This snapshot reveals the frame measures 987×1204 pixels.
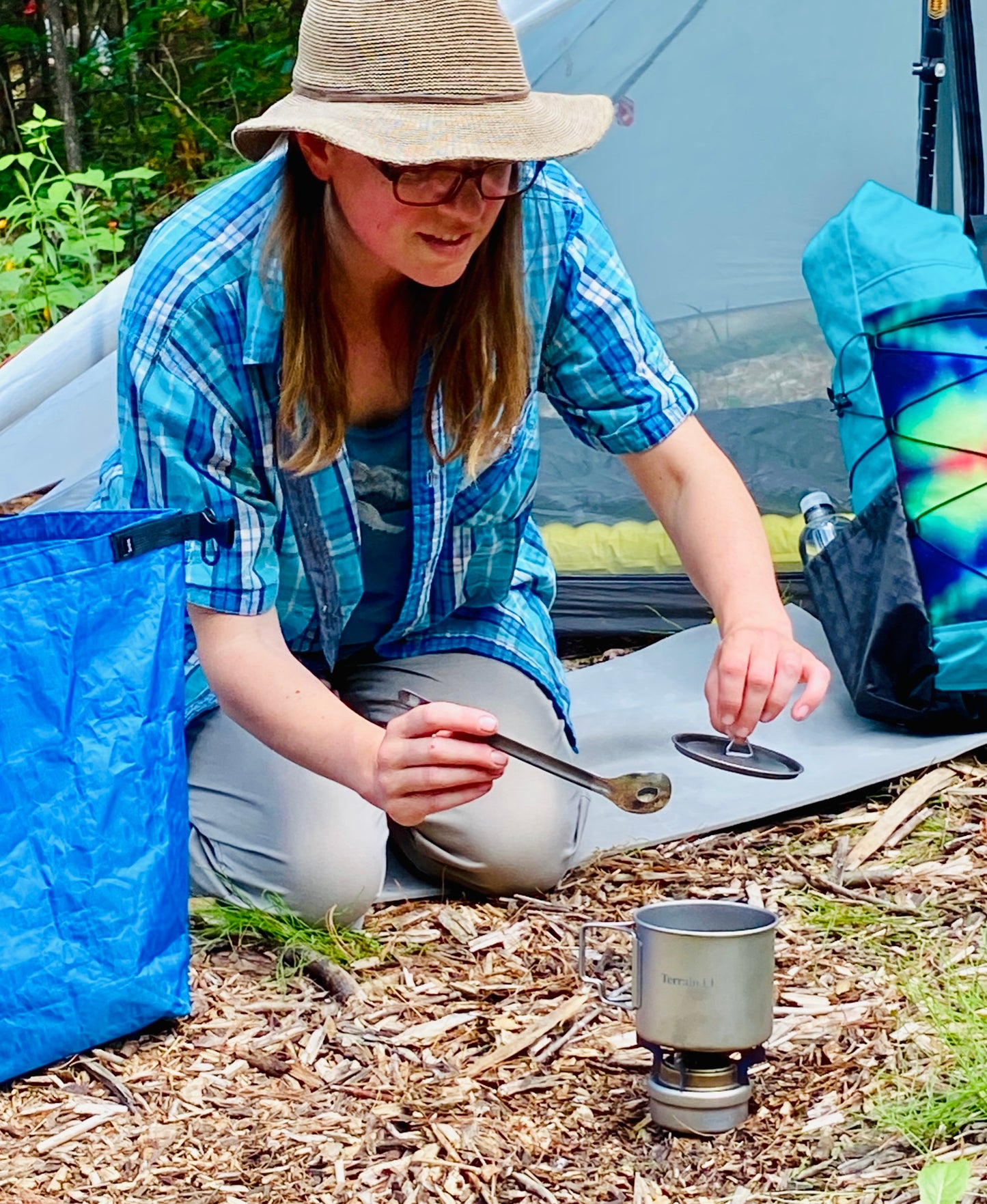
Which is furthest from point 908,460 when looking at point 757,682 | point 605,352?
point 757,682

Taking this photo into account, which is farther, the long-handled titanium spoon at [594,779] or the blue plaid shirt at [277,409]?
the blue plaid shirt at [277,409]

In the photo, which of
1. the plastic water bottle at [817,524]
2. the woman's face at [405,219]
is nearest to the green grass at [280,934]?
the woman's face at [405,219]

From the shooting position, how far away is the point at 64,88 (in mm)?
6184

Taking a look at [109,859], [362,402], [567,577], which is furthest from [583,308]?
[567,577]

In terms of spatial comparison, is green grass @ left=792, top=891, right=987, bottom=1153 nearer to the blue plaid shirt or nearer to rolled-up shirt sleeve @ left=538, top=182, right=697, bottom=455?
the blue plaid shirt

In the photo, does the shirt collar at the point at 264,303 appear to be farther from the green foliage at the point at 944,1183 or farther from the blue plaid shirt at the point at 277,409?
the green foliage at the point at 944,1183

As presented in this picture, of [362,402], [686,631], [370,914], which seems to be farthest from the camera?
[686,631]

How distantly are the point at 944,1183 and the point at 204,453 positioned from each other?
108 centimetres

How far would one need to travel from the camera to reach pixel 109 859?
1702 millimetres

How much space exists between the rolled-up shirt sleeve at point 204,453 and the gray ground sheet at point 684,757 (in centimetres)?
54

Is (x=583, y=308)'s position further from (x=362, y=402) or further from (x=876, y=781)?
(x=876, y=781)

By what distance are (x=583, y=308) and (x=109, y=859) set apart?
0.83 m

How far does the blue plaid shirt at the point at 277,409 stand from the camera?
1.81m

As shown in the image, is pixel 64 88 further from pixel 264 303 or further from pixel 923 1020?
pixel 923 1020
